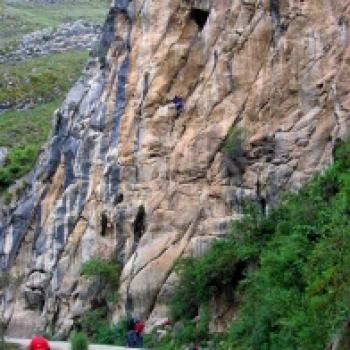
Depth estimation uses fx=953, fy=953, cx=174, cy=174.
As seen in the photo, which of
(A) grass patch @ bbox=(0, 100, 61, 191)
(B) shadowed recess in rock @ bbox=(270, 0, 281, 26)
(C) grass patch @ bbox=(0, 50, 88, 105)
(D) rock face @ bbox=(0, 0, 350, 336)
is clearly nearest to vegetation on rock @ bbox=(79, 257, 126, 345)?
(D) rock face @ bbox=(0, 0, 350, 336)

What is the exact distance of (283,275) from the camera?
760 inches

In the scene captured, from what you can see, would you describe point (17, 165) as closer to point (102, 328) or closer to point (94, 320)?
point (94, 320)

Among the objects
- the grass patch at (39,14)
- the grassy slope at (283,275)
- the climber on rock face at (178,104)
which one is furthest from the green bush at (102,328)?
the grass patch at (39,14)

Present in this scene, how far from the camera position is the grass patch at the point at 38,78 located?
63.8 meters

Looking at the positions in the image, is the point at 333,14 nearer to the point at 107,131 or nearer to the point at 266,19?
the point at 266,19

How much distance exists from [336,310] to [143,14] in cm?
1652

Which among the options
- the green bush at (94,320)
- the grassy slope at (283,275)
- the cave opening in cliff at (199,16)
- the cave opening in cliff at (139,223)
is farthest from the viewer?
the cave opening in cliff at (199,16)

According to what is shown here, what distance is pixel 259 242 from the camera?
23.0m

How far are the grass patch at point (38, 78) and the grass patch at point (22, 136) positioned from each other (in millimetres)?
1880

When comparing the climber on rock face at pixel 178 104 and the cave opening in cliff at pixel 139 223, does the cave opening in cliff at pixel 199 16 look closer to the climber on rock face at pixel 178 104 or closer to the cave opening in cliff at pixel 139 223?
the climber on rock face at pixel 178 104

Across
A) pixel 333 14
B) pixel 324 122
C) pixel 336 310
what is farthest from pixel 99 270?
pixel 336 310

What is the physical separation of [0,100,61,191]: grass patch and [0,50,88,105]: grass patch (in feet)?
6.17

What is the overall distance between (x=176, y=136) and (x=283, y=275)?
9.48 metres

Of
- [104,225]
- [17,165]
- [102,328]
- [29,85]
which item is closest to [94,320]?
[102,328]
